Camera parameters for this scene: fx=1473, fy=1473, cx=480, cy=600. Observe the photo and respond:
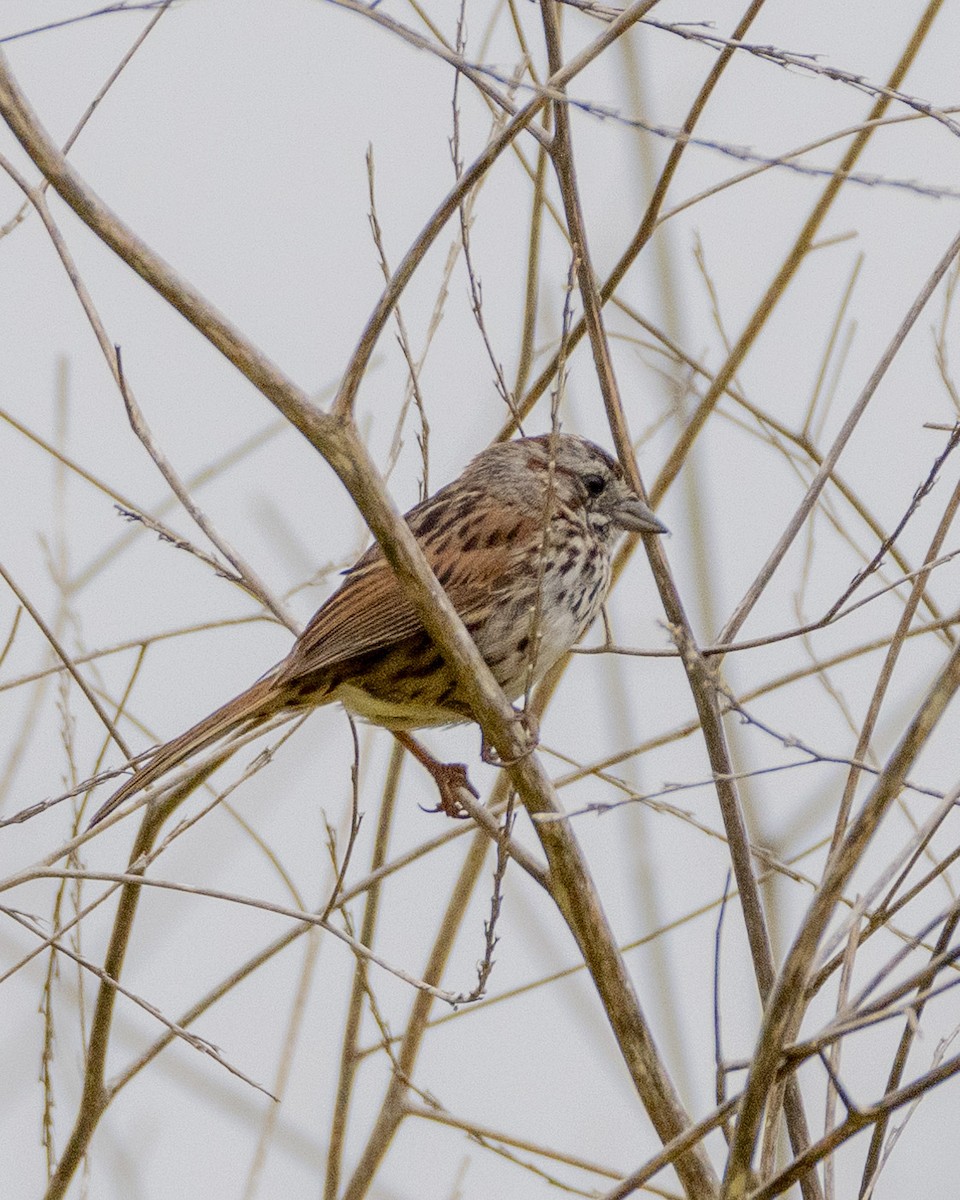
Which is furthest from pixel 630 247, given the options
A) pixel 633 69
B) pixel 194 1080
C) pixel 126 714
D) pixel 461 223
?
pixel 194 1080

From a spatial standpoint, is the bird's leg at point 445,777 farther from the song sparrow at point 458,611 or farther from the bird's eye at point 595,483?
the bird's eye at point 595,483

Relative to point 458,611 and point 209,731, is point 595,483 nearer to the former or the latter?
point 458,611

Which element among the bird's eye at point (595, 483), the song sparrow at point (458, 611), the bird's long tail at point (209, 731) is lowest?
the bird's long tail at point (209, 731)

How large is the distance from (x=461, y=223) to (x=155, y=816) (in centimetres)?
130

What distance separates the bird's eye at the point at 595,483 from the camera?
397cm

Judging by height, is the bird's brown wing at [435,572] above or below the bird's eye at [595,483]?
below

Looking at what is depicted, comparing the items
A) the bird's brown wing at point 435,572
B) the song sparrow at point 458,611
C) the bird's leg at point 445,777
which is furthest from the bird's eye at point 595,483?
the bird's leg at point 445,777

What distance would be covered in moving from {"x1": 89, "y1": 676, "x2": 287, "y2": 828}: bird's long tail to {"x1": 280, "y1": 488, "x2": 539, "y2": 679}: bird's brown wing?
0.08m

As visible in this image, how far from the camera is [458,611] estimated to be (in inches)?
142

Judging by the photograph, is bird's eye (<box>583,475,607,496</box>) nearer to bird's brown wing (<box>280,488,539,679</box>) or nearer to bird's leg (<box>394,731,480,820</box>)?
bird's brown wing (<box>280,488,539,679</box>)

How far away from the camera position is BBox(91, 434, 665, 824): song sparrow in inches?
132

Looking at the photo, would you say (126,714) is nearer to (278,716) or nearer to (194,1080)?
(278,716)

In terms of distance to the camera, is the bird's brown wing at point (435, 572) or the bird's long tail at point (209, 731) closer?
the bird's long tail at point (209, 731)

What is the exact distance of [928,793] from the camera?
2.26m
